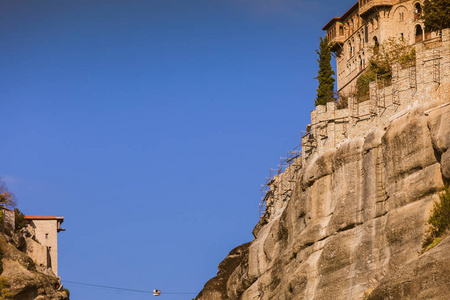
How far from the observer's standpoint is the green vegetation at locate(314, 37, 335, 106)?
3012 inches

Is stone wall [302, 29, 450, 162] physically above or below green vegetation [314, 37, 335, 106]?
below

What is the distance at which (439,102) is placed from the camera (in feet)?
183

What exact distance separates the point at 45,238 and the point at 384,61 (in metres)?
37.2

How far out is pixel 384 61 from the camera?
74.2 m

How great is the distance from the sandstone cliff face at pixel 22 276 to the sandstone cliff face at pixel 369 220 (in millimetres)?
19750

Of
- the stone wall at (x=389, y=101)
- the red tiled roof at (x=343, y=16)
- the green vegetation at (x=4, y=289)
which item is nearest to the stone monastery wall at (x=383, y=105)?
the stone wall at (x=389, y=101)

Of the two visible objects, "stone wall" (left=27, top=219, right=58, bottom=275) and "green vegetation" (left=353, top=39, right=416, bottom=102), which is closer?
"green vegetation" (left=353, top=39, right=416, bottom=102)

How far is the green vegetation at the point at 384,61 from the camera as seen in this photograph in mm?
67500

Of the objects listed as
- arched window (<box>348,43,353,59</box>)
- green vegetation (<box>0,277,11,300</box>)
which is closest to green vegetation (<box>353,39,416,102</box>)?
arched window (<box>348,43,353,59</box>)

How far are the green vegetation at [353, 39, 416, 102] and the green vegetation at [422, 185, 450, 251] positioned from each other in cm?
1379

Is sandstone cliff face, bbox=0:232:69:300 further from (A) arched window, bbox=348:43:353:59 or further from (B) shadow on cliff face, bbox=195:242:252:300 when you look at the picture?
(A) arched window, bbox=348:43:353:59

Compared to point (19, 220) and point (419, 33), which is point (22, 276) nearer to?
point (19, 220)

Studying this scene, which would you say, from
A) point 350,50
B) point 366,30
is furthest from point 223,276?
point 366,30

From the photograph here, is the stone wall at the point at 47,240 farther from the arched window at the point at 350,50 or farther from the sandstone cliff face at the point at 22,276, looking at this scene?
the arched window at the point at 350,50
